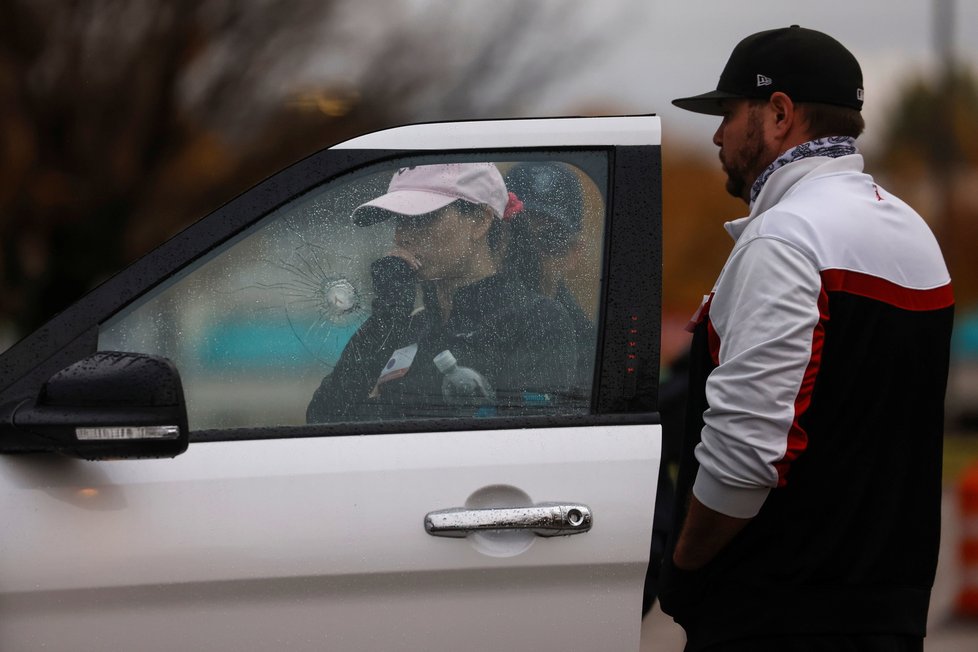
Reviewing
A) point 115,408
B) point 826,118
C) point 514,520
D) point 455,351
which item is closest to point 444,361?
point 455,351

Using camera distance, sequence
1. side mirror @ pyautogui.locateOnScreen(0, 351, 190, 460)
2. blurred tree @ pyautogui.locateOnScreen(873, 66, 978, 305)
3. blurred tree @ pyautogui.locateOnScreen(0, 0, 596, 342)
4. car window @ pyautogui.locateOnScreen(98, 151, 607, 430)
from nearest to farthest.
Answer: side mirror @ pyautogui.locateOnScreen(0, 351, 190, 460) → car window @ pyautogui.locateOnScreen(98, 151, 607, 430) → blurred tree @ pyautogui.locateOnScreen(0, 0, 596, 342) → blurred tree @ pyautogui.locateOnScreen(873, 66, 978, 305)

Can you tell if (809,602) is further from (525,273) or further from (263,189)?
(263,189)

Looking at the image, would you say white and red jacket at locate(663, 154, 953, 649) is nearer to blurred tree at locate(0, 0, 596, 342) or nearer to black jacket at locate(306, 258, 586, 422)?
black jacket at locate(306, 258, 586, 422)

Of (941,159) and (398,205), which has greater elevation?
(941,159)

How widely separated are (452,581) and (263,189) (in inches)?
34.3

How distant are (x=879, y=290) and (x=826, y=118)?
1.24 feet

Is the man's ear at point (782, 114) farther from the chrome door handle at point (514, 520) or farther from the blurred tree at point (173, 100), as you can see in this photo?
the blurred tree at point (173, 100)

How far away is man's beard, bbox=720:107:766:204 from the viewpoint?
7.68 feet

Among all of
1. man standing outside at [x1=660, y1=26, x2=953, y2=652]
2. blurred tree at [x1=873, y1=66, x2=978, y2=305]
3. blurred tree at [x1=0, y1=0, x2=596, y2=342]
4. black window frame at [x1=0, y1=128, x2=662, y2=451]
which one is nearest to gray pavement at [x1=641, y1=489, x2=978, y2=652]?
black window frame at [x1=0, y1=128, x2=662, y2=451]

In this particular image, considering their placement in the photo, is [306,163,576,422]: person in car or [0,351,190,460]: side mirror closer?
[0,351,190,460]: side mirror

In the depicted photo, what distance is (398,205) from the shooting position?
8.47 feet

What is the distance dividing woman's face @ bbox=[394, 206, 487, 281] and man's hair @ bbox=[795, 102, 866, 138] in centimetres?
68

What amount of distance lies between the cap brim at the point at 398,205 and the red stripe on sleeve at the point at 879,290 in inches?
33.3

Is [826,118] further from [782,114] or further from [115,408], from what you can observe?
[115,408]
